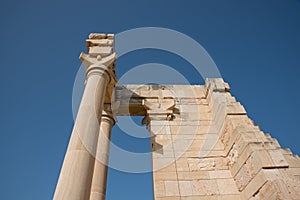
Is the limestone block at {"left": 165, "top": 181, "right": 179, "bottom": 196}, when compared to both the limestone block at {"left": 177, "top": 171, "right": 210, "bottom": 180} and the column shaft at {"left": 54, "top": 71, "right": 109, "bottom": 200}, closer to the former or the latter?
the limestone block at {"left": 177, "top": 171, "right": 210, "bottom": 180}

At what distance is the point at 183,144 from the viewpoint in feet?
33.3

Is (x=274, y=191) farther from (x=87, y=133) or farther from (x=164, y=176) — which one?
(x=87, y=133)

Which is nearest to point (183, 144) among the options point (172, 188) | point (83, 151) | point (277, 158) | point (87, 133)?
point (172, 188)

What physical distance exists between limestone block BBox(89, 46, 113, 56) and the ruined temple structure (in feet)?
0.15

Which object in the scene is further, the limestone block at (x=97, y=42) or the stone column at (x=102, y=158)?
the limestone block at (x=97, y=42)

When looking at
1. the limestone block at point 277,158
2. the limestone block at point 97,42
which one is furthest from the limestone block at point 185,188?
the limestone block at point 97,42

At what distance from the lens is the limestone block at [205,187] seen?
8.37 m

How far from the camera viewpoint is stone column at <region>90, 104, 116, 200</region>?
9.85 m

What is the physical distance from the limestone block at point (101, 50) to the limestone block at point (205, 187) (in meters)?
6.81

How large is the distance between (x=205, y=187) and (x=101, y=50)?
7.49 meters

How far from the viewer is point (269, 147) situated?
7641 millimetres

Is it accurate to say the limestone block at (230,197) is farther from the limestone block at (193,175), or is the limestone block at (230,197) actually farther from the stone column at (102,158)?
the stone column at (102,158)

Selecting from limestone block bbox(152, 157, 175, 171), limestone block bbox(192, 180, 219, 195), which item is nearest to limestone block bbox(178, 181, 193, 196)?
limestone block bbox(192, 180, 219, 195)

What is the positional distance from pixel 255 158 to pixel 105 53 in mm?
7503
